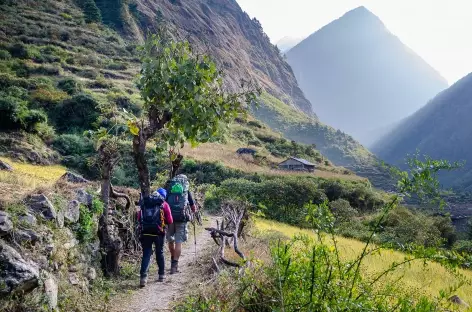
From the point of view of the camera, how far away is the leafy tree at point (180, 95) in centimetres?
686

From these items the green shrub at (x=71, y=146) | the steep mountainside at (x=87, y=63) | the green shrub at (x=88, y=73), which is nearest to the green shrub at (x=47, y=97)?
the steep mountainside at (x=87, y=63)

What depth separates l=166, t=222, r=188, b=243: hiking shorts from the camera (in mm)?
8383

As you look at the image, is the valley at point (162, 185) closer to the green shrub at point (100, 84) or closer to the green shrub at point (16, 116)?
the green shrub at point (16, 116)

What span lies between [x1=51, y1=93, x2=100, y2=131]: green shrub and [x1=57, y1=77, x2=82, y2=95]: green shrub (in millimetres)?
4710

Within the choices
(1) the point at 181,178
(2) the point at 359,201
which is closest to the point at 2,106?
(1) the point at 181,178

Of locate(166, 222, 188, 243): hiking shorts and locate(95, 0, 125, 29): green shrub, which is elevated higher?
locate(95, 0, 125, 29): green shrub

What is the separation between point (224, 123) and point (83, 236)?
3.63 metres

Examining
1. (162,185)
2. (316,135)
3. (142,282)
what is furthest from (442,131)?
(142,282)

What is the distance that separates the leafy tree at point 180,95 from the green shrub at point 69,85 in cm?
3592

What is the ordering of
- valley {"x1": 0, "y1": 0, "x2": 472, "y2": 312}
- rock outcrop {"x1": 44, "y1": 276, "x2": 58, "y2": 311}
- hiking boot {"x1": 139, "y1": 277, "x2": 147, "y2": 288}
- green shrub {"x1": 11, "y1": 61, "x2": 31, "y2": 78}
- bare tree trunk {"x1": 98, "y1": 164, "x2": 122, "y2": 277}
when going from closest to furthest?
1. valley {"x1": 0, "y1": 0, "x2": 472, "y2": 312}
2. rock outcrop {"x1": 44, "y1": 276, "x2": 58, "y2": 311}
3. hiking boot {"x1": 139, "y1": 277, "x2": 147, "y2": 288}
4. bare tree trunk {"x1": 98, "y1": 164, "x2": 122, "y2": 277}
5. green shrub {"x1": 11, "y1": 61, "x2": 31, "y2": 78}

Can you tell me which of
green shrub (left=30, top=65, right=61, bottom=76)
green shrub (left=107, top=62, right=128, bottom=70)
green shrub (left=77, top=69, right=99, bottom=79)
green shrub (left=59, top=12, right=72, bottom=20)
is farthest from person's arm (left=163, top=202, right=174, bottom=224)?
green shrub (left=59, top=12, right=72, bottom=20)

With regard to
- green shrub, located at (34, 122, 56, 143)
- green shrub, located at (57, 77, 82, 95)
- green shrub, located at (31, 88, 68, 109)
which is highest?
green shrub, located at (57, 77, 82, 95)

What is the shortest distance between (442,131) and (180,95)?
189 metres

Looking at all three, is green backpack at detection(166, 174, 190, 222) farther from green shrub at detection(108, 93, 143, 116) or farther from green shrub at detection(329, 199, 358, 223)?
green shrub at detection(108, 93, 143, 116)
